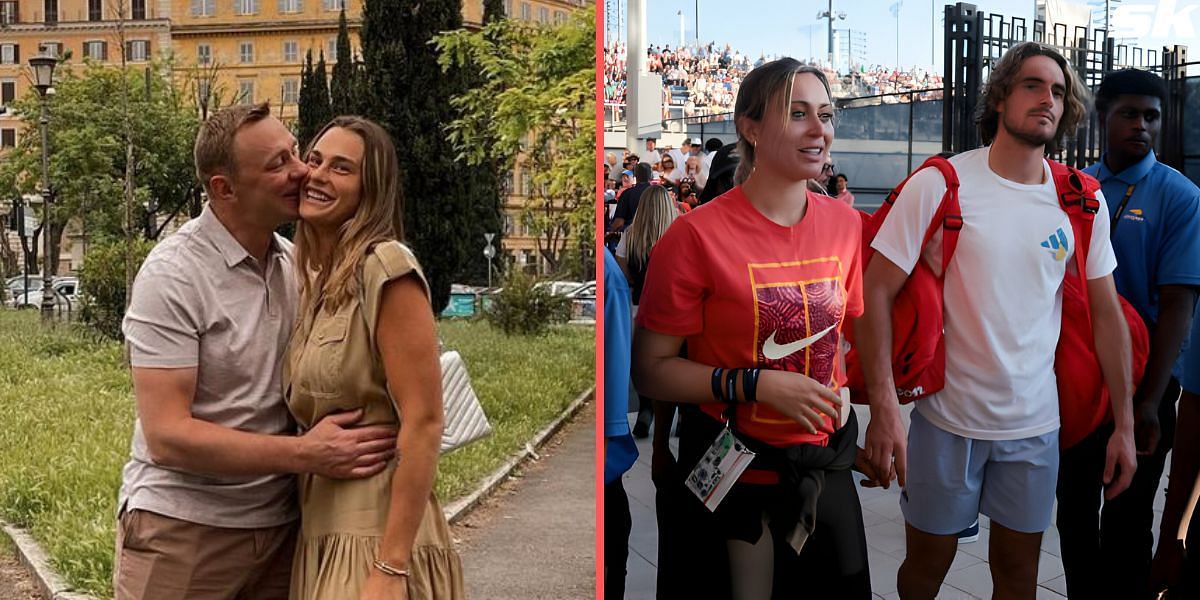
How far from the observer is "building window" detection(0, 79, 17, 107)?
11.8 feet

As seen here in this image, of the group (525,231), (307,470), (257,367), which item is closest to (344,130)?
(257,367)

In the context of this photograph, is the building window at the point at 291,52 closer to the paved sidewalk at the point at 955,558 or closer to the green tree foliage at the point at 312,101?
the green tree foliage at the point at 312,101

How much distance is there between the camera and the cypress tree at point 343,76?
3930 millimetres

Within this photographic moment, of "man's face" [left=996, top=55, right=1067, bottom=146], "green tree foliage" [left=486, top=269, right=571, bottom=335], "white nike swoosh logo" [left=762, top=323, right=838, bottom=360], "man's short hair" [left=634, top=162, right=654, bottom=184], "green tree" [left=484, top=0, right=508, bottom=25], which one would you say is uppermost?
"green tree" [left=484, top=0, right=508, bottom=25]

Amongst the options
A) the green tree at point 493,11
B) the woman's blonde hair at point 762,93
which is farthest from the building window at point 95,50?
the woman's blonde hair at point 762,93

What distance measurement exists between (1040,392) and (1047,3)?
0.66m

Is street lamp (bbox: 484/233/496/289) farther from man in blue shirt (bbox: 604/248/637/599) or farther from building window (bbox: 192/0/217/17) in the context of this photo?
man in blue shirt (bbox: 604/248/637/599)

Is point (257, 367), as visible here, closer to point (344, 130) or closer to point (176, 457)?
point (176, 457)

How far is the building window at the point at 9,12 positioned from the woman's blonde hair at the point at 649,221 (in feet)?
9.08

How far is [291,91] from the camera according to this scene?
3.63 m

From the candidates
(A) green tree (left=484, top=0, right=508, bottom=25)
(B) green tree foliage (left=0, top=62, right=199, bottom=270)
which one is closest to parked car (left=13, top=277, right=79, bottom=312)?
(B) green tree foliage (left=0, top=62, right=199, bottom=270)

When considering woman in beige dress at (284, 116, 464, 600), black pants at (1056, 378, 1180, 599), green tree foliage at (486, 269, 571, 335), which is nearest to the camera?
woman in beige dress at (284, 116, 464, 600)

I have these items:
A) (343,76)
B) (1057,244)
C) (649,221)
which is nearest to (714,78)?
(649,221)

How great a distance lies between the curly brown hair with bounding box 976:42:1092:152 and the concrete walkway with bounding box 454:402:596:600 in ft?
8.77
